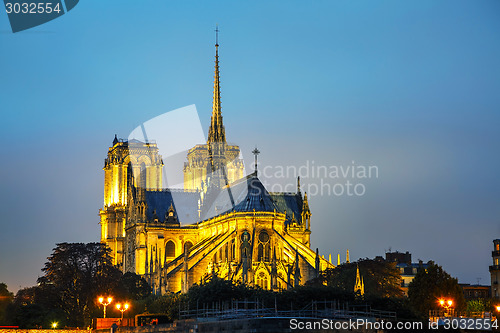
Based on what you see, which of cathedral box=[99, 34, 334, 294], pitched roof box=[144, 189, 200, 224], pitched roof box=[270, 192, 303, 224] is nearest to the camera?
cathedral box=[99, 34, 334, 294]

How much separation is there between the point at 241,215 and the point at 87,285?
31338mm

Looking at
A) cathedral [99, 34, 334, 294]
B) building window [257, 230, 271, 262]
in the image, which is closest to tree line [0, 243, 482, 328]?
cathedral [99, 34, 334, 294]

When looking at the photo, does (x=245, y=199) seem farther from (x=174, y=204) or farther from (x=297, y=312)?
(x=297, y=312)

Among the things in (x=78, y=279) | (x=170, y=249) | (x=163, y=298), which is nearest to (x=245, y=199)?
(x=170, y=249)

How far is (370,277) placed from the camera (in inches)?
4643

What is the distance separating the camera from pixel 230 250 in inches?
4929

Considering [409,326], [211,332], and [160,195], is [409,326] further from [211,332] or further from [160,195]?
[160,195]

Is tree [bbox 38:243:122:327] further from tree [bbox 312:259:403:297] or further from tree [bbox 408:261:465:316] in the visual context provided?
tree [bbox 408:261:465:316]

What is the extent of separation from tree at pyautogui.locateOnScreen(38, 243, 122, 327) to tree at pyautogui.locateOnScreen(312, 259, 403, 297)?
25015 millimetres

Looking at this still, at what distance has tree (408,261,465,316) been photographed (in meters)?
96.2

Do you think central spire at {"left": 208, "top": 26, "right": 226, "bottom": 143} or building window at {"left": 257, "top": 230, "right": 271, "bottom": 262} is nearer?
building window at {"left": 257, "top": 230, "right": 271, "bottom": 262}

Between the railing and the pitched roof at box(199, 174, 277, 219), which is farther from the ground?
the pitched roof at box(199, 174, 277, 219)

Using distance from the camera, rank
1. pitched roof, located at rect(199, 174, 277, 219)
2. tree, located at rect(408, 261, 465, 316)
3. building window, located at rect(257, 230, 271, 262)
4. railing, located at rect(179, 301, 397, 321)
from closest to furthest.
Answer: railing, located at rect(179, 301, 397, 321), tree, located at rect(408, 261, 465, 316), building window, located at rect(257, 230, 271, 262), pitched roof, located at rect(199, 174, 277, 219)

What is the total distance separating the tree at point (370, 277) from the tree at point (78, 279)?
25015mm
